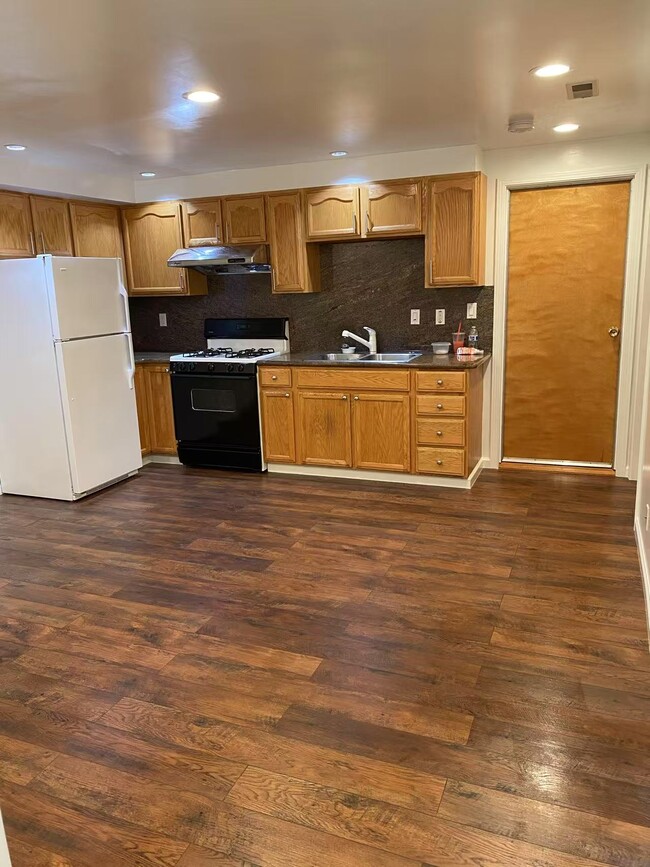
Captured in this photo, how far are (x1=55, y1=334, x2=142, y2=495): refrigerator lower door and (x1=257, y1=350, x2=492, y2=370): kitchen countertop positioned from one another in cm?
107

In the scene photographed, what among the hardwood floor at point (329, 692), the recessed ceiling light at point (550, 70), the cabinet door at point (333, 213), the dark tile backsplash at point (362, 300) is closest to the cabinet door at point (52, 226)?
the dark tile backsplash at point (362, 300)

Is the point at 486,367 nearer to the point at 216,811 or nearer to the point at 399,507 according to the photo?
the point at 399,507

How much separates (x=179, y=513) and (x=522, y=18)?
10.9 ft

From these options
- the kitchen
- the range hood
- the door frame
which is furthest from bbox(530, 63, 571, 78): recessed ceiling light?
the range hood

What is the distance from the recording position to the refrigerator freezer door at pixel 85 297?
4.38 m

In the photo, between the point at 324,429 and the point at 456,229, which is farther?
the point at 324,429

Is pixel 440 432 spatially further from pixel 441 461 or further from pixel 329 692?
pixel 329 692

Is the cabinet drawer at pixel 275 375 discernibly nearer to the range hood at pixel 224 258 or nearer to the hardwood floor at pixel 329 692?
the range hood at pixel 224 258

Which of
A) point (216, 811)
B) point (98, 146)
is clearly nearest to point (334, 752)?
point (216, 811)

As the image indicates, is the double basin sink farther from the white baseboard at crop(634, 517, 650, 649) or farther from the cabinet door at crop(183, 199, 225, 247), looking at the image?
the white baseboard at crop(634, 517, 650, 649)

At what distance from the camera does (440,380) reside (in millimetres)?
4480

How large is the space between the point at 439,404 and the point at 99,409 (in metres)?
2.47

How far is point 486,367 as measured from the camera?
198 inches

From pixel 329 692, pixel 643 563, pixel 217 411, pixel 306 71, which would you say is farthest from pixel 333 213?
pixel 329 692
